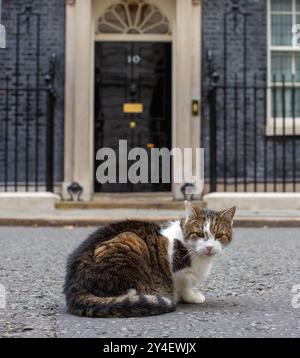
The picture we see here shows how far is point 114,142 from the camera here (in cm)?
1317

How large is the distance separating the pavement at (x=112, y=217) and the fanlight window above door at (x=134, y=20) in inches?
159

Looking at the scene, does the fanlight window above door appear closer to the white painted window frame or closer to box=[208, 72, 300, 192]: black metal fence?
box=[208, 72, 300, 192]: black metal fence

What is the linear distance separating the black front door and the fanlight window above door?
0.28 m

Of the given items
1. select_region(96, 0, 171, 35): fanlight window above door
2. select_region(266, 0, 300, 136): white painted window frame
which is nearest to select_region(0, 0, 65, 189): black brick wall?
select_region(96, 0, 171, 35): fanlight window above door

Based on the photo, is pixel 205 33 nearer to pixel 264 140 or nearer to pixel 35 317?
pixel 264 140

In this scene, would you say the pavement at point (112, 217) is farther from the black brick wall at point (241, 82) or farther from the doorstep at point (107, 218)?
the black brick wall at point (241, 82)

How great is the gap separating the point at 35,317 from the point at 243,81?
10.0 m

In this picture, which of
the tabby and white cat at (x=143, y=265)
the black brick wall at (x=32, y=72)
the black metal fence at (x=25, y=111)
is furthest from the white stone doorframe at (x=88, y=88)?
the tabby and white cat at (x=143, y=265)

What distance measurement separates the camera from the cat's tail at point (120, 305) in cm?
361

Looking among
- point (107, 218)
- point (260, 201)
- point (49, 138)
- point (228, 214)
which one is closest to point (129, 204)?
point (107, 218)

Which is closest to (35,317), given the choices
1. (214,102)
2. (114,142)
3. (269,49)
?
(214,102)

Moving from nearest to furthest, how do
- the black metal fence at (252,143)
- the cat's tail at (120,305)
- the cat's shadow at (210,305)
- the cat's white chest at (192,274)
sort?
the cat's tail at (120,305) < the cat's white chest at (192,274) < the cat's shadow at (210,305) < the black metal fence at (252,143)

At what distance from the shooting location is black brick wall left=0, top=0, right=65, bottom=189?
12.9 m

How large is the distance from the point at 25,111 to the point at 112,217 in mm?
3794
